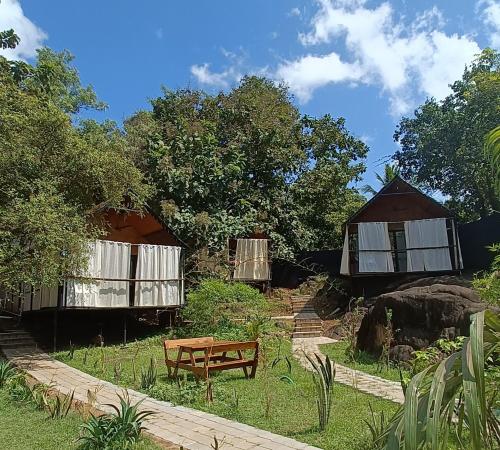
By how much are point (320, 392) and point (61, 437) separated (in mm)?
3149

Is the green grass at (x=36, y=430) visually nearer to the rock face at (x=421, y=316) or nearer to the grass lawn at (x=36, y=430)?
the grass lawn at (x=36, y=430)

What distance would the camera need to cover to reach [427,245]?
1858 cm

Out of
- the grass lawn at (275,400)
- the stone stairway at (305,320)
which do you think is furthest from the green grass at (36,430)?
the stone stairway at (305,320)

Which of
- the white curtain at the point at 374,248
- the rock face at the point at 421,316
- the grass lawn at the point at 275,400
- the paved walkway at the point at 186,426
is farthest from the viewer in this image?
the white curtain at the point at 374,248

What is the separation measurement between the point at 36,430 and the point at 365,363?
7.16 metres

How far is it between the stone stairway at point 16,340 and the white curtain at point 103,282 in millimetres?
2175

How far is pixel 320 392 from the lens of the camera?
5809mm

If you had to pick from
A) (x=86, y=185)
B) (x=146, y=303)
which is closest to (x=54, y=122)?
(x=86, y=185)

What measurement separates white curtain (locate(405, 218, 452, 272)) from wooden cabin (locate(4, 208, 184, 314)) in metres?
9.07

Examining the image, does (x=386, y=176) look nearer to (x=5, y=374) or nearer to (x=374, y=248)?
(x=374, y=248)

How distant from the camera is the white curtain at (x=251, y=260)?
2027cm

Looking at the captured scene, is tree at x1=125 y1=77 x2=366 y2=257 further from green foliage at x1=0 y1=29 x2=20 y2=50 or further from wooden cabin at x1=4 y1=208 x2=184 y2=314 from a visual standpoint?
green foliage at x1=0 y1=29 x2=20 y2=50

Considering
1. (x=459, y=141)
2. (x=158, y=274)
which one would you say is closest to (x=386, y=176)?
(x=459, y=141)

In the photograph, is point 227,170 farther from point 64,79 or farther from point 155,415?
point 155,415
